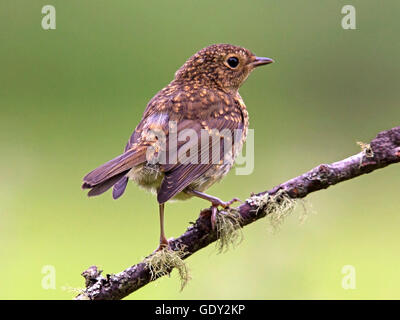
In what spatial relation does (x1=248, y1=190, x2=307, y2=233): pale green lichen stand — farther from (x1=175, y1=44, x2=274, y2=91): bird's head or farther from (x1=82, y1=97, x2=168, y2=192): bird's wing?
(x1=175, y1=44, x2=274, y2=91): bird's head

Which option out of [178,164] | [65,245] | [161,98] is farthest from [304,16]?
[178,164]

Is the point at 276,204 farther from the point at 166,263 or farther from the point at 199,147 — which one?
the point at 199,147

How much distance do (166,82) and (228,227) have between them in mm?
5383

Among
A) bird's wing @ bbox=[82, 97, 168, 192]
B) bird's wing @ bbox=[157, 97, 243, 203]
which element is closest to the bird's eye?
bird's wing @ bbox=[157, 97, 243, 203]

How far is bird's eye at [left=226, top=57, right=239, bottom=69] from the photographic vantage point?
5.42 m

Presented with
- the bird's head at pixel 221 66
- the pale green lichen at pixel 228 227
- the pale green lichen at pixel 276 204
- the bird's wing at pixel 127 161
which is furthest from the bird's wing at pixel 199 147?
the pale green lichen at pixel 276 204

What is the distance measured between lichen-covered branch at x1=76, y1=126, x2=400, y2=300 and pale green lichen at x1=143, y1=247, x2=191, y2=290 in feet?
0.05

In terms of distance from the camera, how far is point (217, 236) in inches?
158

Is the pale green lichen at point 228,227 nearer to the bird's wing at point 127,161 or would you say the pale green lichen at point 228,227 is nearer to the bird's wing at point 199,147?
the bird's wing at point 199,147

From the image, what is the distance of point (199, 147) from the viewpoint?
4656 mm

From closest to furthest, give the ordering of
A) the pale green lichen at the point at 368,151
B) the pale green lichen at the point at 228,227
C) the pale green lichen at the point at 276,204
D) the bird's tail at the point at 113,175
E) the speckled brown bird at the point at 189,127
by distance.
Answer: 1. the pale green lichen at the point at 368,151
2. the pale green lichen at the point at 276,204
3. the pale green lichen at the point at 228,227
4. the bird's tail at the point at 113,175
5. the speckled brown bird at the point at 189,127

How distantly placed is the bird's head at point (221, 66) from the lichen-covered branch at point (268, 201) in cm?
157

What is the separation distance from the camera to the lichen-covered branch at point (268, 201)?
12.0 feet

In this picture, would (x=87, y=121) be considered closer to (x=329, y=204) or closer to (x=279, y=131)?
(x=279, y=131)
